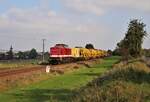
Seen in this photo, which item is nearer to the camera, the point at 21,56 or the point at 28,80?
the point at 28,80

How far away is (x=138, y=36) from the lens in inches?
2714

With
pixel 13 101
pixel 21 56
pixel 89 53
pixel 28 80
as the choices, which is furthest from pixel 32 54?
pixel 13 101

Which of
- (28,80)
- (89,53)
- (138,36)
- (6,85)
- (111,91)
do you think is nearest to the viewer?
(111,91)

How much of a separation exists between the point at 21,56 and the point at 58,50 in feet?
227

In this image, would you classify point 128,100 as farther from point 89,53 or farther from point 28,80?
point 89,53

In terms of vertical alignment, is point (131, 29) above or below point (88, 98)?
above

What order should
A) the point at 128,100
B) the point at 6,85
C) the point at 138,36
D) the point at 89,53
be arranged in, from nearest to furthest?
the point at 128,100, the point at 6,85, the point at 138,36, the point at 89,53

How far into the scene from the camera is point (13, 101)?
892 inches

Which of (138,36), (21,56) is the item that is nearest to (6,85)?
(138,36)

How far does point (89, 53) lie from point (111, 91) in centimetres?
9260

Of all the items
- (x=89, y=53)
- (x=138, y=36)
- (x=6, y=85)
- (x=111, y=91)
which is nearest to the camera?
(x=111, y=91)

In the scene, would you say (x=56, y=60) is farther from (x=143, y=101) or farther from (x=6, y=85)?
(x=143, y=101)

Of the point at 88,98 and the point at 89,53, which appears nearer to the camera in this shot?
the point at 88,98

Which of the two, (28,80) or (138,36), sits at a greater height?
(138,36)
